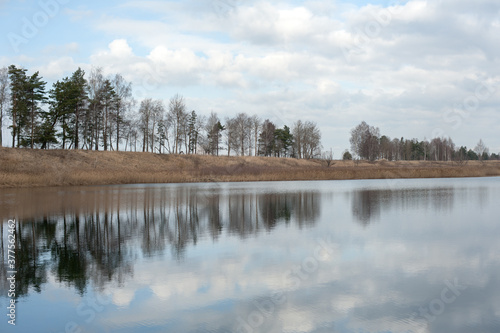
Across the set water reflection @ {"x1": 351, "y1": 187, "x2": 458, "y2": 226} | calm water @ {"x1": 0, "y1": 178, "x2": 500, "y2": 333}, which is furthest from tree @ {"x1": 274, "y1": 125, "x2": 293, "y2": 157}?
calm water @ {"x1": 0, "y1": 178, "x2": 500, "y2": 333}

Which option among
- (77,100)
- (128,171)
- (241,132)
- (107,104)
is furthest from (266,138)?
(128,171)

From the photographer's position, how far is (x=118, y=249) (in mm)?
11961

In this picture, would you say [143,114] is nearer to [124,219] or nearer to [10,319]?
[124,219]

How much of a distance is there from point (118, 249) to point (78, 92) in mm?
52237

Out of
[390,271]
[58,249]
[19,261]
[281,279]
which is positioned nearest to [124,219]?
[58,249]

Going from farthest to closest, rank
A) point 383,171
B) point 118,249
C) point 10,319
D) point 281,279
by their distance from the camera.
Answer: point 383,171
point 118,249
point 281,279
point 10,319

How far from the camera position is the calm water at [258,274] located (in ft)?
21.9
